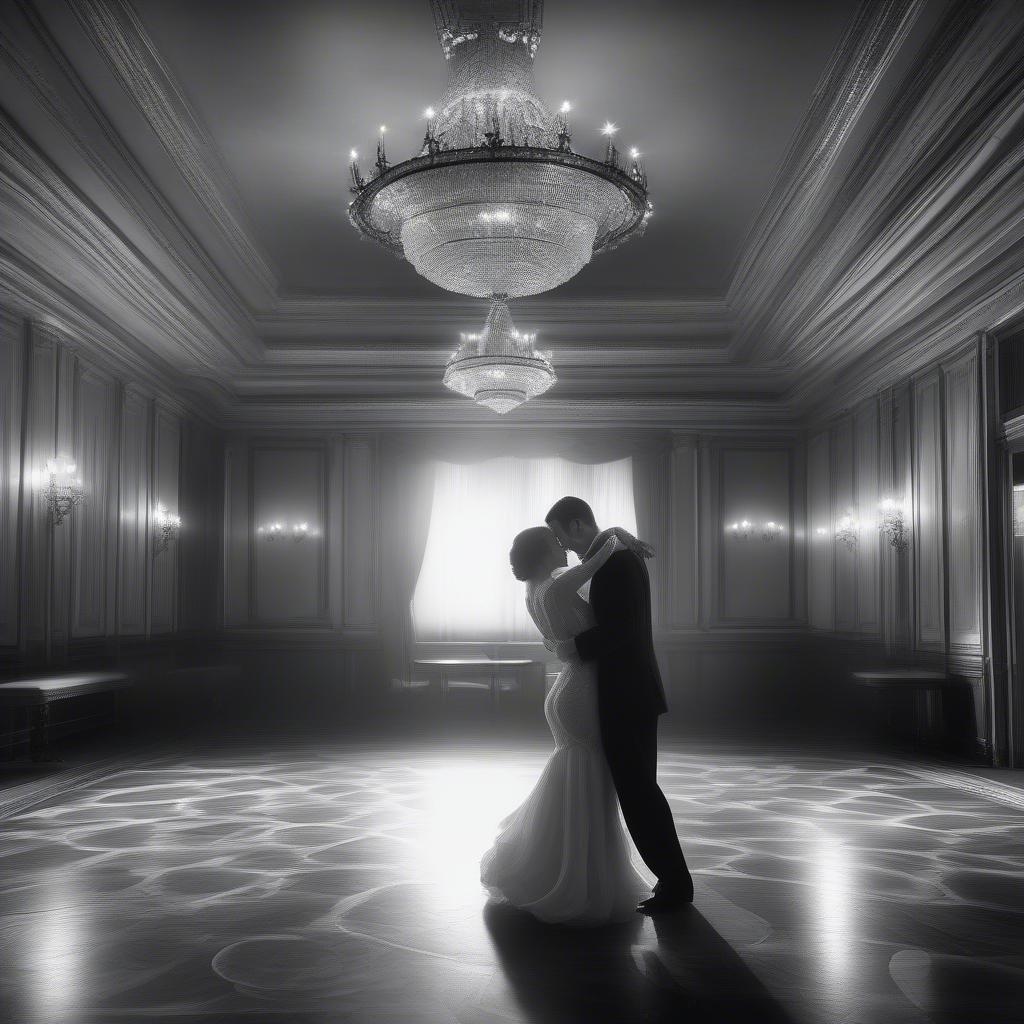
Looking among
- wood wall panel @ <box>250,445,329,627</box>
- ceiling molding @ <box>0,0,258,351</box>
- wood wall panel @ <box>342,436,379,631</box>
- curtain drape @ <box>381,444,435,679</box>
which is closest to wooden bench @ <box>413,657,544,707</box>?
curtain drape @ <box>381,444,435,679</box>

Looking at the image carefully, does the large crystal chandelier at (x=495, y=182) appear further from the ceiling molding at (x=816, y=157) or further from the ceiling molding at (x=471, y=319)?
the ceiling molding at (x=471, y=319)

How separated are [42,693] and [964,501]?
6898mm

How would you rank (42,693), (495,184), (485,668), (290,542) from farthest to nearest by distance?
1. (290,542)
2. (485,668)
3. (42,693)
4. (495,184)

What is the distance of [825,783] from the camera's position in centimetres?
684

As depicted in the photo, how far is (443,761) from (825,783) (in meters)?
2.83

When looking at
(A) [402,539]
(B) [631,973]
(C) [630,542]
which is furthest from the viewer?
(A) [402,539]

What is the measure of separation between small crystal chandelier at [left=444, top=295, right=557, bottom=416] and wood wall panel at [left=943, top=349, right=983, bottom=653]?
3236 mm

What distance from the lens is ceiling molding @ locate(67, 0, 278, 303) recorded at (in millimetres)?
4734

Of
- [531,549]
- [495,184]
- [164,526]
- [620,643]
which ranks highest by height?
[495,184]

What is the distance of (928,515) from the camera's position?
8.65 meters

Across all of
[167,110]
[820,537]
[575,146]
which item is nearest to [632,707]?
[575,146]

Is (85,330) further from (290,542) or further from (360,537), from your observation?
(360,537)

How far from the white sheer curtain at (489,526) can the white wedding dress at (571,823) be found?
8026 mm

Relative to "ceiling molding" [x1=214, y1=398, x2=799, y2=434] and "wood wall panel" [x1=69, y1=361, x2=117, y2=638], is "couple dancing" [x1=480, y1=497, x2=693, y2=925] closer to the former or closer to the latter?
"wood wall panel" [x1=69, y1=361, x2=117, y2=638]
